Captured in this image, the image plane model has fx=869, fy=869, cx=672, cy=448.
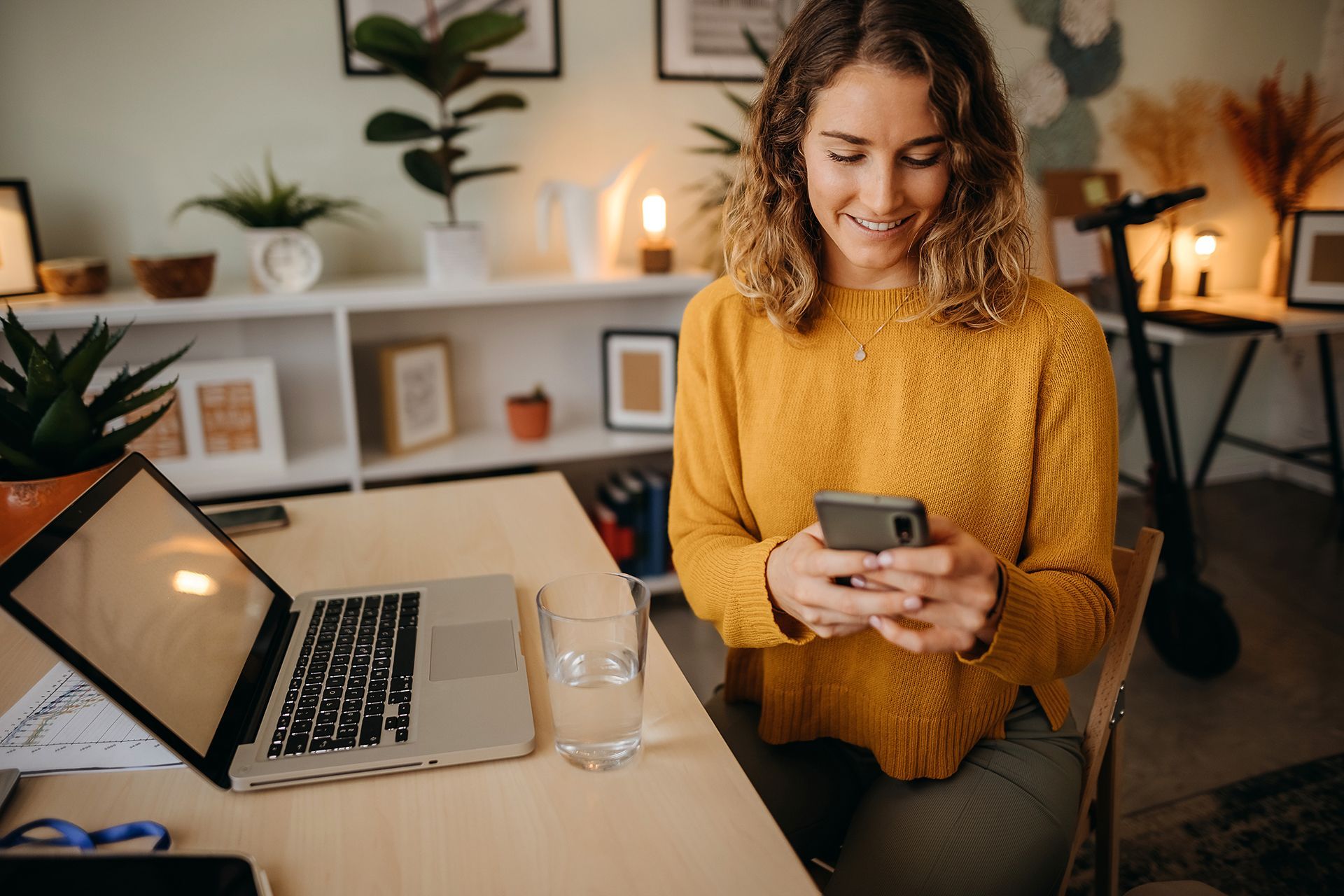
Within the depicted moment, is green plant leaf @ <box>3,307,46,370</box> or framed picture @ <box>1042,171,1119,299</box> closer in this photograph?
green plant leaf @ <box>3,307,46,370</box>

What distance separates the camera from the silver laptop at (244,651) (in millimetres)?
691

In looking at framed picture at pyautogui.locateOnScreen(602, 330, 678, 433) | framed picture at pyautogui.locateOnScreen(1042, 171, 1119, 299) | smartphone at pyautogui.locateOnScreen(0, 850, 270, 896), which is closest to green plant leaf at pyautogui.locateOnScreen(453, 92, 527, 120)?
framed picture at pyautogui.locateOnScreen(602, 330, 678, 433)

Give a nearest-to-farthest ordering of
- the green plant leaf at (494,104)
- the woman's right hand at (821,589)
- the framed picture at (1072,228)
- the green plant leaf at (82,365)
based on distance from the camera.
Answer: the woman's right hand at (821,589) → the green plant leaf at (82,365) → the green plant leaf at (494,104) → the framed picture at (1072,228)

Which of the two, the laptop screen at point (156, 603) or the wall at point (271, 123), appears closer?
the laptop screen at point (156, 603)

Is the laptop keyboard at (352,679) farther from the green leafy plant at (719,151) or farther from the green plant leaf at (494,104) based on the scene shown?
the green leafy plant at (719,151)

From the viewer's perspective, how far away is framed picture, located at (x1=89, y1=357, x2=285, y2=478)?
2.08m

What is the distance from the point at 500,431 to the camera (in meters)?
2.50

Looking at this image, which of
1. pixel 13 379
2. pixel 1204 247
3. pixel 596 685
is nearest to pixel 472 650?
pixel 596 685

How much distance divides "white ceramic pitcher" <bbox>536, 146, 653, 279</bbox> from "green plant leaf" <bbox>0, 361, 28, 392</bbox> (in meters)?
1.34

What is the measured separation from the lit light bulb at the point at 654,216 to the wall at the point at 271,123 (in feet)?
0.70

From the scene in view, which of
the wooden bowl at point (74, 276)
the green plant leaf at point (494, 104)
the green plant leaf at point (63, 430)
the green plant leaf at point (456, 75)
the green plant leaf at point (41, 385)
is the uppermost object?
the green plant leaf at point (456, 75)

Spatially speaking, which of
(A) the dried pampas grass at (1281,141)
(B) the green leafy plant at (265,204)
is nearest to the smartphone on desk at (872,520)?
(B) the green leafy plant at (265,204)

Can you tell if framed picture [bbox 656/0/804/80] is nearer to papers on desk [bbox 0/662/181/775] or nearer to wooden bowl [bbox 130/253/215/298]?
wooden bowl [bbox 130/253/215/298]

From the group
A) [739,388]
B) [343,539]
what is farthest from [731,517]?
[343,539]
